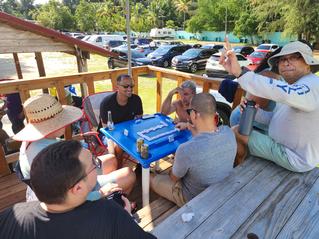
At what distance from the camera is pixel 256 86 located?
5.98 ft

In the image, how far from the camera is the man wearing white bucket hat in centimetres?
178

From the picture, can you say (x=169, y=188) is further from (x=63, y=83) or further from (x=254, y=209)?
(x=63, y=83)

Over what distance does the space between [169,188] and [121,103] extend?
4.86 ft

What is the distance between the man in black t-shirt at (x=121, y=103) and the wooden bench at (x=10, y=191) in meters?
1.21

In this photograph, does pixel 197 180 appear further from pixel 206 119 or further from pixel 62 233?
pixel 62 233

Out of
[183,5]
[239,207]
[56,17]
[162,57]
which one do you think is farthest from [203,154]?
[183,5]

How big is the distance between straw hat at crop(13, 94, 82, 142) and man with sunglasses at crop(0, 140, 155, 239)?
0.76m

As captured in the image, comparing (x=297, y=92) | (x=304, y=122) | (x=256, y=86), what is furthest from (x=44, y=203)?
(x=304, y=122)

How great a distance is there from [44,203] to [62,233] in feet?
0.47

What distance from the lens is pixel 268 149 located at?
84.1 inches

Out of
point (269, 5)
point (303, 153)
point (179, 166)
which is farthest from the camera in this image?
point (269, 5)

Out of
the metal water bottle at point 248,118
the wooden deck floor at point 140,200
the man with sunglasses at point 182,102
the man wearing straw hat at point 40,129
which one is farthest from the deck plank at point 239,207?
the man with sunglasses at point 182,102

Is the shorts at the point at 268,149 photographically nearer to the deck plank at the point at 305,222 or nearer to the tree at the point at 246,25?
the deck plank at the point at 305,222

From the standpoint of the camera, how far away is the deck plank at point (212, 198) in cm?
141
